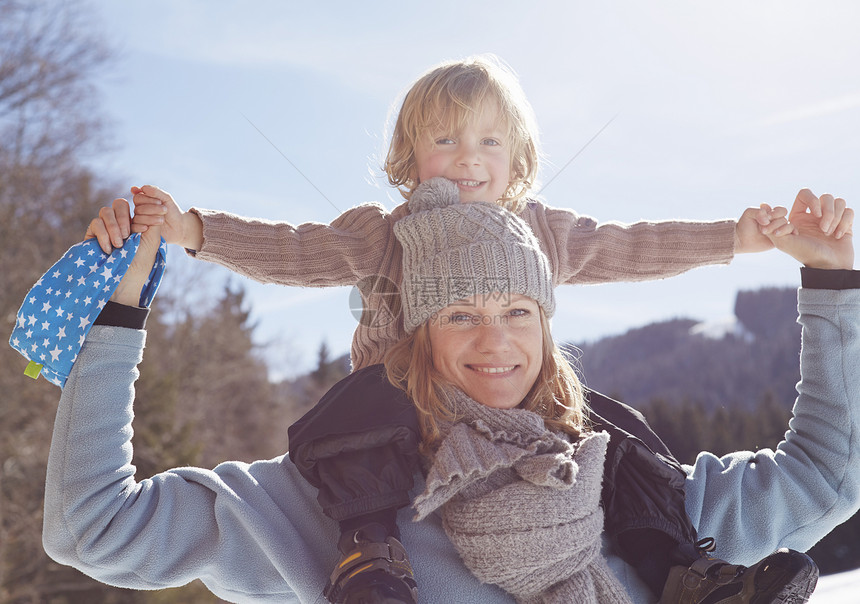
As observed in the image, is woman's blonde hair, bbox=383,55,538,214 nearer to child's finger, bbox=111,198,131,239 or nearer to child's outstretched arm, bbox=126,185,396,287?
child's outstretched arm, bbox=126,185,396,287

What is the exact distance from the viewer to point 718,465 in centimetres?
220

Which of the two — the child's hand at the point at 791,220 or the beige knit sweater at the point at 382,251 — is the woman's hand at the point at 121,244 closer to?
the beige knit sweater at the point at 382,251

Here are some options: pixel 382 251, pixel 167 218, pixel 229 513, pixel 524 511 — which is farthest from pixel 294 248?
pixel 524 511

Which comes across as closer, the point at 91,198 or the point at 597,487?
the point at 597,487

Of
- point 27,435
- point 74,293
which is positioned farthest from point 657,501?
point 27,435

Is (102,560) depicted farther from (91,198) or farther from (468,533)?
(91,198)

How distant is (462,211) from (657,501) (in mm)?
865

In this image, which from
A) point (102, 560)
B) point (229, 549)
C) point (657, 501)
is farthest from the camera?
point (657, 501)

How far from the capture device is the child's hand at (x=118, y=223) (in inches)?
69.6

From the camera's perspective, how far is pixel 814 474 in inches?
84.0

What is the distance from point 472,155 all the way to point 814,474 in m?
1.31

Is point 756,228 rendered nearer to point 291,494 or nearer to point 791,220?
point 791,220

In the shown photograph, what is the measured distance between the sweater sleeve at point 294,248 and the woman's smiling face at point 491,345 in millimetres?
349

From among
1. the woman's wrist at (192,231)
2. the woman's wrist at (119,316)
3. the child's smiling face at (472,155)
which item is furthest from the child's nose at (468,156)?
the woman's wrist at (119,316)
